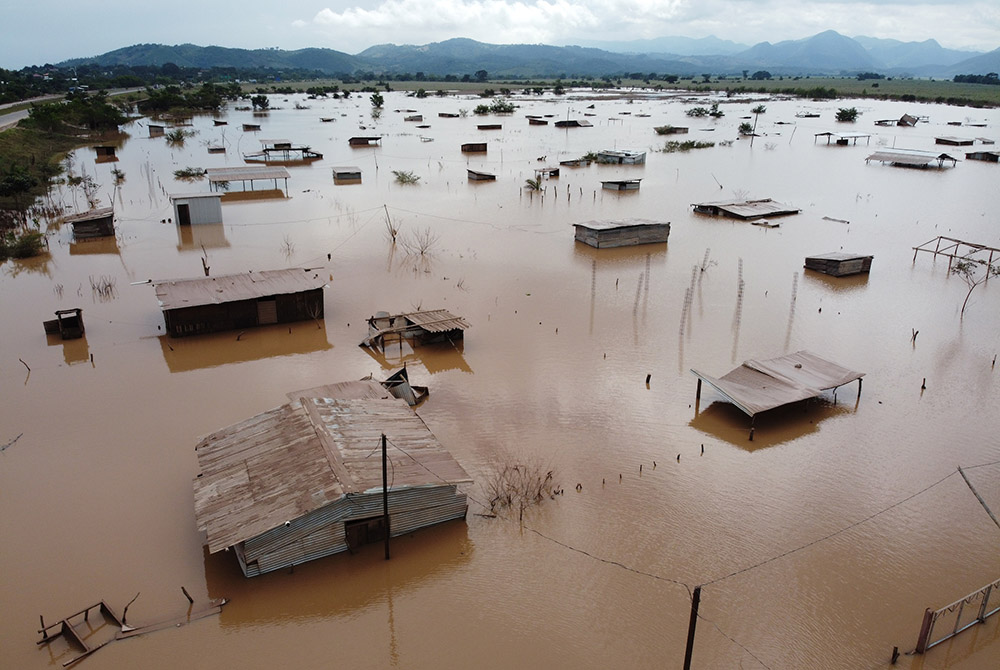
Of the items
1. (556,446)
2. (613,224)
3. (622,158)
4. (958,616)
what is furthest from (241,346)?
(622,158)

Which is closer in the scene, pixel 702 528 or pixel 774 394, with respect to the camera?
pixel 702 528

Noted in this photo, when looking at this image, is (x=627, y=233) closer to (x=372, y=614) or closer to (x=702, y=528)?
(x=702, y=528)

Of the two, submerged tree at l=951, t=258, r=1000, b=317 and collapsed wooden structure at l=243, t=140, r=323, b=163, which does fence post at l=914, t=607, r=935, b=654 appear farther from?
collapsed wooden structure at l=243, t=140, r=323, b=163

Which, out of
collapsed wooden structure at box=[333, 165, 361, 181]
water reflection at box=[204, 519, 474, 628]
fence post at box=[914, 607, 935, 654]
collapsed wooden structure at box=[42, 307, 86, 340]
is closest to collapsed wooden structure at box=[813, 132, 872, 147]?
collapsed wooden structure at box=[333, 165, 361, 181]

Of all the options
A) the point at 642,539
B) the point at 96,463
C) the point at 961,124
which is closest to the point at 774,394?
the point at 642,539

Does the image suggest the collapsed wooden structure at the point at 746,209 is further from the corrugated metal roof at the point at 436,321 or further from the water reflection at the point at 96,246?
the water reflection at the point at 96,246
